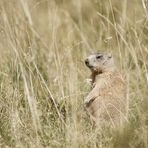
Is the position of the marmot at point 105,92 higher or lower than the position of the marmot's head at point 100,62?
lower

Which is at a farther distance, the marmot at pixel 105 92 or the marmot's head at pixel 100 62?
the marmot's head at pixel 100 62

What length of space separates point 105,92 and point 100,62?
0.39 meters

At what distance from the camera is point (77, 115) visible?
209 inches

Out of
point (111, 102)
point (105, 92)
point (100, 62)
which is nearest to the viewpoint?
point (111, 102)

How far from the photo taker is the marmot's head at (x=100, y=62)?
6051 mm

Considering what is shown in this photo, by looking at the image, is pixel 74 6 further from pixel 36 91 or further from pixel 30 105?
pixel 30 105

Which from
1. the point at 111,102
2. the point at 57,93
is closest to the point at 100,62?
the point at 57,93

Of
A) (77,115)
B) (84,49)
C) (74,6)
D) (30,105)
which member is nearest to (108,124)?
(77,115)

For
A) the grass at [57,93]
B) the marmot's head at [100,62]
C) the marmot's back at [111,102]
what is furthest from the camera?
the marmot's head at [100,62]

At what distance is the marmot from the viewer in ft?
17.7

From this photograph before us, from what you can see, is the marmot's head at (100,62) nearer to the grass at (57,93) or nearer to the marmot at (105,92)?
the marmot at (105,92)

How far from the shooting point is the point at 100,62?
6.19m

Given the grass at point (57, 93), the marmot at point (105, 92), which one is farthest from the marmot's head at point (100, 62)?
the grass at point (57, 93)

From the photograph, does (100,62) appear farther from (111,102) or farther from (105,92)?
(111,102)
